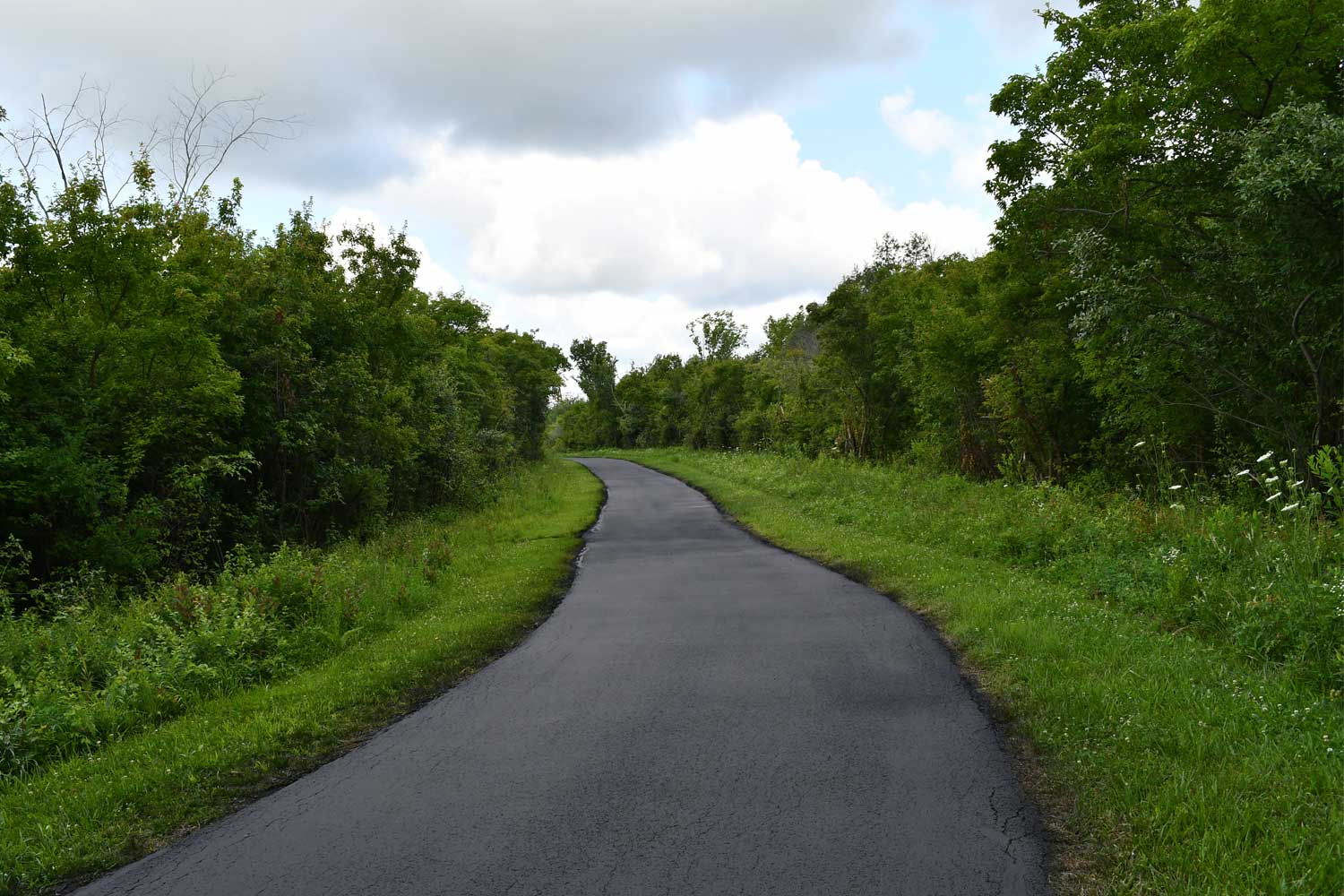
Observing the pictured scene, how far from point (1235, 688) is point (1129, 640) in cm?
129

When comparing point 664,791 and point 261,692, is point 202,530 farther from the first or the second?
point 664,791

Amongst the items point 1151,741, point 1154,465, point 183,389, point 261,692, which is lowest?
point 1151,741

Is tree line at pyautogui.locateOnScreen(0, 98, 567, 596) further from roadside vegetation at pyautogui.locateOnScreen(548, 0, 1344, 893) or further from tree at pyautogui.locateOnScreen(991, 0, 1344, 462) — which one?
tree at pyautogui.locateOnScreen(991, 0, 1344, 462)

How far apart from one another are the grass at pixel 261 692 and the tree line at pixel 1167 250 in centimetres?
1075

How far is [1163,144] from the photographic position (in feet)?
41.1

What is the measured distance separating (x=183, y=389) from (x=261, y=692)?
758 cm

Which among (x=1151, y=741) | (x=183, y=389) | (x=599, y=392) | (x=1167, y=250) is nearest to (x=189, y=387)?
(x=183, y=389)

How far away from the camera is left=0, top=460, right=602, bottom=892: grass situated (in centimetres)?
429

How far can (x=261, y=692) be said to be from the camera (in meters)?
6.52

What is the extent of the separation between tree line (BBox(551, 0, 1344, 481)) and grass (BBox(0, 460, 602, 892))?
10752 millimetres

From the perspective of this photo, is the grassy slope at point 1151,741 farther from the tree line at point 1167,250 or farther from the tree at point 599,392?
the tree at point 599,392

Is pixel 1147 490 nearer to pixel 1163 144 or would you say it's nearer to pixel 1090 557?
pixel 1090 557

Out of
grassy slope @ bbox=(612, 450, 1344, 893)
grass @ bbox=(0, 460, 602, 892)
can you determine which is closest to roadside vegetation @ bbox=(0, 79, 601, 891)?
grass @ bbox=(0, 460, 602, 892)

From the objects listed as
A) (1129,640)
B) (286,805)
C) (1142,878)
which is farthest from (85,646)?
(1129,640)
